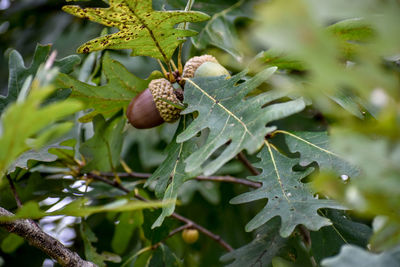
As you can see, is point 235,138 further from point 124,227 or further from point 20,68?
point 124,227

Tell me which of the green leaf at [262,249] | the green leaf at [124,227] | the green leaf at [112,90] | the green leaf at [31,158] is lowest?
the green leaf at [124,227]

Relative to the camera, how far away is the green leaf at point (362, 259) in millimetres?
478

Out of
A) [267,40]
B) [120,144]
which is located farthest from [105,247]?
[267,40]

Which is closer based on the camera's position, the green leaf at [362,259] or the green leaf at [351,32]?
the green leaf at [362,259]

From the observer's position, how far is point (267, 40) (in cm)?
37

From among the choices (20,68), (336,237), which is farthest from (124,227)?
(336,237)

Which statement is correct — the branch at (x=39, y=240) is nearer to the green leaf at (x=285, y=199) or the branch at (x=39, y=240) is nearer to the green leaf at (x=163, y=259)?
the green leaf at (x=285, y=199)

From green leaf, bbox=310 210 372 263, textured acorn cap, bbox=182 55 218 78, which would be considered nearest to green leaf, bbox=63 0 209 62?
textured acorn cap, bbox=182 55 218 78

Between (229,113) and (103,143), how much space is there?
465 millimetres

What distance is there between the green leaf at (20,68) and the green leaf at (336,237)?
0.63 meters

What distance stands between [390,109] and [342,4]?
9cm

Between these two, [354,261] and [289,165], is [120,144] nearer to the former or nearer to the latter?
[289,165]

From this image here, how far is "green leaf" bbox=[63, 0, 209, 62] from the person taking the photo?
88 cm

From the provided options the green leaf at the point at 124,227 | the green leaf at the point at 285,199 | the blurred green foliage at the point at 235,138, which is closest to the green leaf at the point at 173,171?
the blurred green foliage at the point at 235,138
